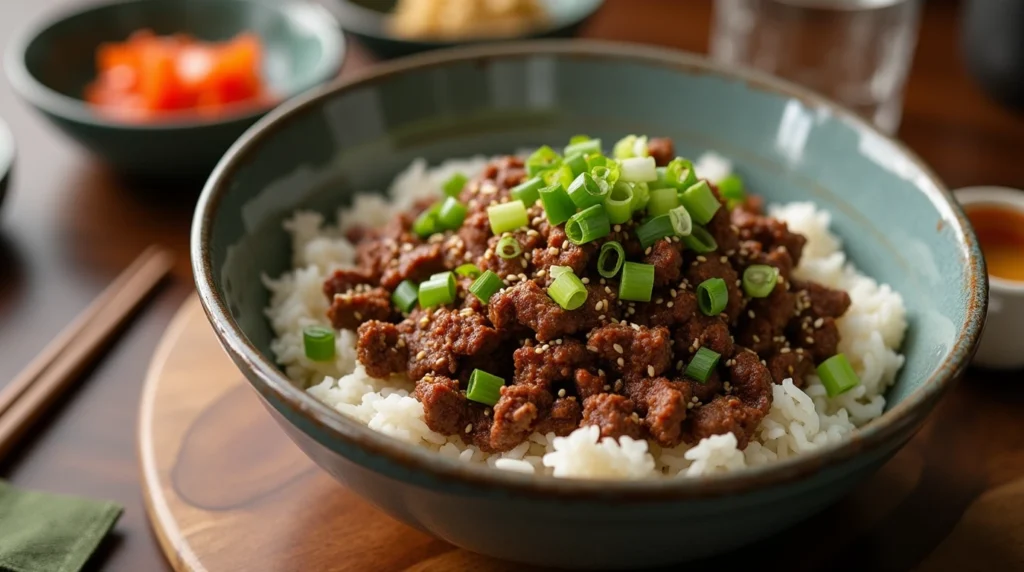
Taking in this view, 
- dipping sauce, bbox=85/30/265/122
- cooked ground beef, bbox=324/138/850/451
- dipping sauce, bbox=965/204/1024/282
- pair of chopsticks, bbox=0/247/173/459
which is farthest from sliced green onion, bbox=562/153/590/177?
dipping sauce, bbox=85/30/265/122

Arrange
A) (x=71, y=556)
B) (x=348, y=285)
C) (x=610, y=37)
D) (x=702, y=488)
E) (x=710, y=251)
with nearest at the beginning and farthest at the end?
1. (x=702, y=488)
2. (x=71, y=556)
3. (x=710, y=251)
4. (x=348, y=285)
5. (x=610, y=37)

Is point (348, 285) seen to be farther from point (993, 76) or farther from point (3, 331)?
point (993, 76)

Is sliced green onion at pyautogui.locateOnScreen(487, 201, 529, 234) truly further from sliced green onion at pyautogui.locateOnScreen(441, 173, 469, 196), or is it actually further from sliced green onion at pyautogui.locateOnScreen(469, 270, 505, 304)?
sliced green onion at pyautogui.locateOnScreen(441, 173, 469, 196)

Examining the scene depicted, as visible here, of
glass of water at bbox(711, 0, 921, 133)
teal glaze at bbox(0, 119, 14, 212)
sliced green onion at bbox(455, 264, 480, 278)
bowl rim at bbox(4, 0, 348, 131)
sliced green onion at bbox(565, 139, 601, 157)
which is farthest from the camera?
glass of water at bbox(711, 0, 921, 133)

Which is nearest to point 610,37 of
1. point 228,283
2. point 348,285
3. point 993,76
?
point 993,76

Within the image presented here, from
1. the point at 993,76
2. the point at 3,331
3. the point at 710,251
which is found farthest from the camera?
the point at 993,76

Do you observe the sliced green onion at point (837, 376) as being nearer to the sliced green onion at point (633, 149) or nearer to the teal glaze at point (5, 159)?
the sliced green onion at point (633, 149)
